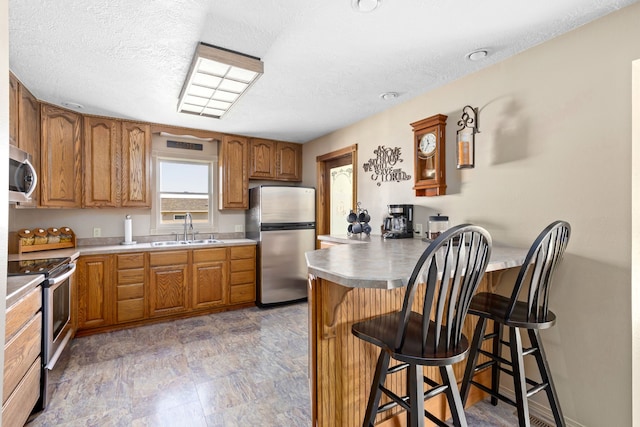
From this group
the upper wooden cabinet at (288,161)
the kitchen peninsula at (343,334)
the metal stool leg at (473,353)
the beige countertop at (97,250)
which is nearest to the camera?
the kitchen peninsula at (343,334)

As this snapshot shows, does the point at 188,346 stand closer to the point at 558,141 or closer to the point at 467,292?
the point at 467,292

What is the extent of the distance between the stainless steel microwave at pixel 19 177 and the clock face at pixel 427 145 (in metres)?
3.09

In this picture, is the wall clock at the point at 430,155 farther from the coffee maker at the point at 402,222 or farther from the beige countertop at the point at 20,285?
the beige countertop at the point at 20,285

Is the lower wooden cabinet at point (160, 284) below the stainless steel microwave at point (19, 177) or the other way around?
below

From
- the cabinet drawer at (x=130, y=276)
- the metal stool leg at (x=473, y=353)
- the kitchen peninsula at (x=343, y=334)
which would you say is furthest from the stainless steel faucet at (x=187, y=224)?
the metal stool leg at (x=473, y=353)

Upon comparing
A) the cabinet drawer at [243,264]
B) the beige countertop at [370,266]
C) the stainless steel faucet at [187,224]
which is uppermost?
the stainless steel faucet at [187,224]

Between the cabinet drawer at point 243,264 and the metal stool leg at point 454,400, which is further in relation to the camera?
the cabinet drawer at point 243,264

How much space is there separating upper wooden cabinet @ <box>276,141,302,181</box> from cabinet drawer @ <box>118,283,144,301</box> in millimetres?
2283

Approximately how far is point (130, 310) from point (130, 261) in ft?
1.74

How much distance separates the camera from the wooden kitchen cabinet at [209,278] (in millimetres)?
3729

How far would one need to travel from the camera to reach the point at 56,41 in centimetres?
196

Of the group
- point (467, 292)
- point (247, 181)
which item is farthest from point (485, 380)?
point (247, 181)

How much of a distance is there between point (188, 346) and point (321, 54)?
2745 mm

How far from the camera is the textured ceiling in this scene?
1.65m
